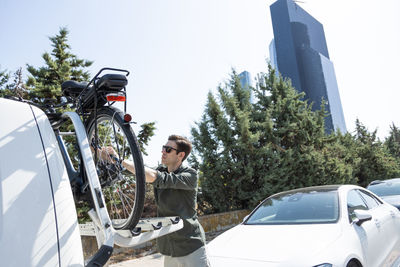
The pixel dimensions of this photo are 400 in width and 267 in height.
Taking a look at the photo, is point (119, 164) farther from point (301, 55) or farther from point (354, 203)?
point (301, 55)

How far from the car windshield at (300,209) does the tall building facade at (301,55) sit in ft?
208

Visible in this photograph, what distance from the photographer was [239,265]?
8.67ft

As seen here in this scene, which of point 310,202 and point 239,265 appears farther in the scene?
point 310,202

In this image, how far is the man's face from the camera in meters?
2.54

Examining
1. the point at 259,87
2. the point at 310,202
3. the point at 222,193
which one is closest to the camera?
the point at 310,202

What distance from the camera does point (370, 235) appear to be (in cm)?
331

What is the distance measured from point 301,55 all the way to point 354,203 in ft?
227

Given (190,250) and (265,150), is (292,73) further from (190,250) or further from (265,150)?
(190,250)

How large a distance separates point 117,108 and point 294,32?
7353cm

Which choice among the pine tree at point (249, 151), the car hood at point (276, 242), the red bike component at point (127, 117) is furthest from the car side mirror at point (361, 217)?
the pine tree at point (249, 151)

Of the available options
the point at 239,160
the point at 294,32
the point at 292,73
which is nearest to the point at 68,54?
the point at 239,160

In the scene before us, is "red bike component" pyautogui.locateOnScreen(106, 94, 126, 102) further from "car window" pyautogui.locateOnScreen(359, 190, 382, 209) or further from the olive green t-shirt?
"car window" pyautogui.locateOnScreen(359, 190, 382, 209)

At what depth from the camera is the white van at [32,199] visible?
102 cm

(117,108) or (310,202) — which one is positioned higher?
(117,108)
